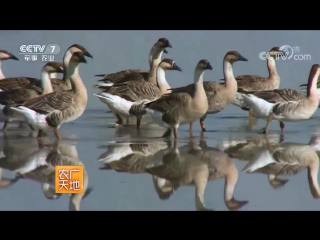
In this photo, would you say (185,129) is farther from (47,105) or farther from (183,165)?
(183,165)

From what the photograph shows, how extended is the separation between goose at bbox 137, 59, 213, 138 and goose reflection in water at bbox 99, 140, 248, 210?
1.66ft

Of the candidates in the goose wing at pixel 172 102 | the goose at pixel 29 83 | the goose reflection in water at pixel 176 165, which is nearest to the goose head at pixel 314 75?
the goose wing at pixel 172 102

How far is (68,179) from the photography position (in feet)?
29.2

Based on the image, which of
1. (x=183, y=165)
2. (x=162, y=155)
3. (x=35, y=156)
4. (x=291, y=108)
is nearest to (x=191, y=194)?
(x=183, y=165)

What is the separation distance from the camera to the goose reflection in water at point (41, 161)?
881 centimetres

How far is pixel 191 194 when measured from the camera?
8562 mm

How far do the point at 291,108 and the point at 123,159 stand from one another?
154 inches

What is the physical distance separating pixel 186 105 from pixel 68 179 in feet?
11.4

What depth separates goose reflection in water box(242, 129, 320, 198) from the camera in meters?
9.29

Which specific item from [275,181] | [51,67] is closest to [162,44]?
[51,67]

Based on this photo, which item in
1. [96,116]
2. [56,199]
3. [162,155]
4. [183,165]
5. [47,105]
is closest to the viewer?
[56,199]

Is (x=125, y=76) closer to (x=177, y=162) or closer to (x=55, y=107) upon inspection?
(x=55, y=107)

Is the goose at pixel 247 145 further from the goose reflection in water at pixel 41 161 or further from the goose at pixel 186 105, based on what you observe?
the goose reflection in water at pixel 41 161

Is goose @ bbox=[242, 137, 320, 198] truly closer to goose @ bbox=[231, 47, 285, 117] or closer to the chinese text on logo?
the chinese text on logo
